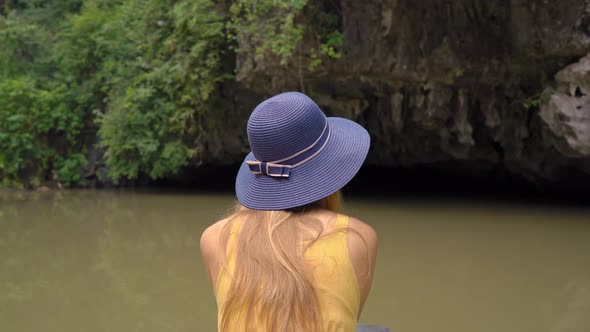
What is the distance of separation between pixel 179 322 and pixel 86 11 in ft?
37.2

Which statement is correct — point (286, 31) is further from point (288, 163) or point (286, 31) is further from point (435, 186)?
point (288, 163)

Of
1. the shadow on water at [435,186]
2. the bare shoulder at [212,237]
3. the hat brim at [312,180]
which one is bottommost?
the shadow on water at [435,186]

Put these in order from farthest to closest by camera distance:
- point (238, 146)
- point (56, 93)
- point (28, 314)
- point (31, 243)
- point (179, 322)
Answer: point (56, 93) → point (238, 146) → point (31, 243) → point (28, 314) → point (179, 322)

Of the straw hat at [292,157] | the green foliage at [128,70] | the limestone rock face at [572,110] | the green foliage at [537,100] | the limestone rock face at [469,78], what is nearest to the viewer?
the straw hat at [292,157]

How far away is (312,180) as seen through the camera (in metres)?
1.36

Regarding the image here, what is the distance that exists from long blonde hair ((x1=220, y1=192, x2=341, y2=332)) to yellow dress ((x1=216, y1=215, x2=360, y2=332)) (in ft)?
0.05

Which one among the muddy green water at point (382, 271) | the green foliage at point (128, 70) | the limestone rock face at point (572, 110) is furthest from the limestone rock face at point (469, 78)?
the muddy green water at point (382, 271)

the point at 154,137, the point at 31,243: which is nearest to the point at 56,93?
the point at 154,137

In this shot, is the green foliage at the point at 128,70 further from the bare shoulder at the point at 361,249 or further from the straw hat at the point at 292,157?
the bare shoulder at the point at 361,249

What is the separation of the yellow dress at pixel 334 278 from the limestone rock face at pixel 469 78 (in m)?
7.04

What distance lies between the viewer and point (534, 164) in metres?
9.10

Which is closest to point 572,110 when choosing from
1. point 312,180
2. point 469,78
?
point 469,78

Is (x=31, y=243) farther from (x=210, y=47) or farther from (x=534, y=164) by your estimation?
(x=534, y=164)

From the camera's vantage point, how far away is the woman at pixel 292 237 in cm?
125
